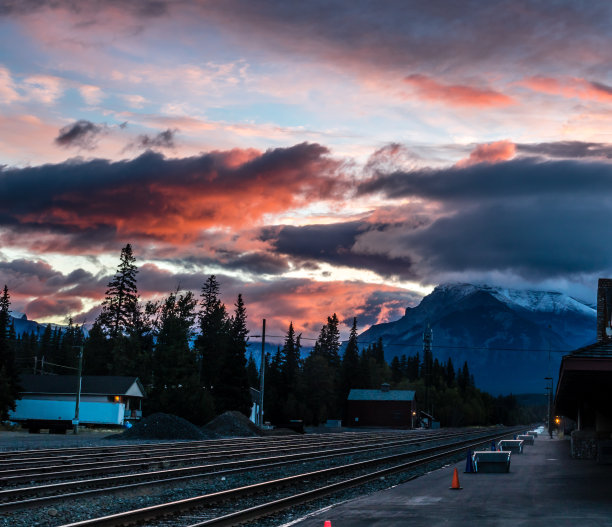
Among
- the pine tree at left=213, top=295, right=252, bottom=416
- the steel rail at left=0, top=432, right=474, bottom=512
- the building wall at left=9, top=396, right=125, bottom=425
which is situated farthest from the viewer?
the pine tree at left=213, top=295, right=252, bottom=416

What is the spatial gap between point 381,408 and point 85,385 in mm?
Answer: 57061

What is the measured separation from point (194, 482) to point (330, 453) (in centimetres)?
1563

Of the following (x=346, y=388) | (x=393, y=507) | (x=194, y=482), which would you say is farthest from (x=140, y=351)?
(x=393, y=507)

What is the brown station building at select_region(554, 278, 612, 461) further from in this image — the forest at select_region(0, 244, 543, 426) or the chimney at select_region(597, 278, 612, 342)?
the forest at select_region(0, 244, 543, 426)

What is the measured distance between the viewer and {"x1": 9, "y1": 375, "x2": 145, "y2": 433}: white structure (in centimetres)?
8131

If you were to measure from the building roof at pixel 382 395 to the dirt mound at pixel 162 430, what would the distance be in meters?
74.2

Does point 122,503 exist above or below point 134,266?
below

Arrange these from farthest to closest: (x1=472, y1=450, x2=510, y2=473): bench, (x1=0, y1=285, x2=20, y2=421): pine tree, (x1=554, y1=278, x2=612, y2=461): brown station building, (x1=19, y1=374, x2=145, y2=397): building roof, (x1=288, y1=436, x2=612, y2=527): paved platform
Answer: (x1=19, y1=374, x2=145, y2=397): building roof
(x1=0, y1=285, x2=20, y2=421): pine tree
(x1=472, y1=450, x2=510, y2=473): bench
(x1=554, y1=278, x2=612, y2=461): brown station building
(x1=288, y1=436, x2=612, y2=527): paved platform

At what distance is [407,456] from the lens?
126 feet

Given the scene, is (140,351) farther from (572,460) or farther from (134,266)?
(572,460)

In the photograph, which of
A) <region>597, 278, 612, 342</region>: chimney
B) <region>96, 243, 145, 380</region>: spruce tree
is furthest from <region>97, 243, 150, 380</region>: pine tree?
<region>597, 278, 612, 342</region>: chimney

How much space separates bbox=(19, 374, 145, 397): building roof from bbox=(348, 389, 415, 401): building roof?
159 ft

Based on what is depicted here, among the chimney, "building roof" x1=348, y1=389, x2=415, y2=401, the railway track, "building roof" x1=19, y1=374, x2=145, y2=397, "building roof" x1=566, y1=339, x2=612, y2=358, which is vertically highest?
the chimney

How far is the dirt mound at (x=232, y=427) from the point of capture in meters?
63.6
